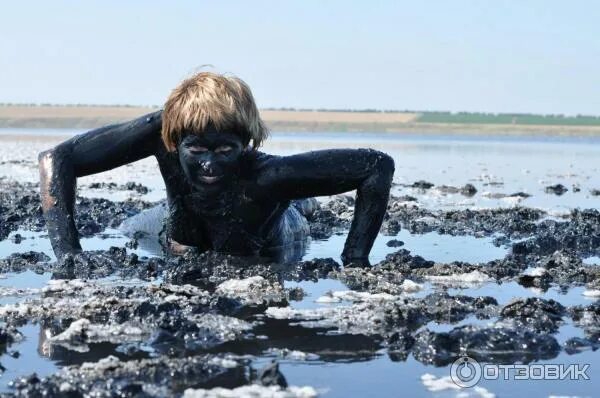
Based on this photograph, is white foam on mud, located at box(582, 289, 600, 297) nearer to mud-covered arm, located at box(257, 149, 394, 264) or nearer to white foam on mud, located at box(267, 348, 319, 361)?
mud-covered arm, located at box(257, 149, 394, 264)

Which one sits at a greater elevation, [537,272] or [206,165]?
[206,165]

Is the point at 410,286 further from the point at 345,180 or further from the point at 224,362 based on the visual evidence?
the point at 224,362

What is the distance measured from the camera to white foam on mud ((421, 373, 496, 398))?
13.6ft

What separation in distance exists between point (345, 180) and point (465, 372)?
3606mm

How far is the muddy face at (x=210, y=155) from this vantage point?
737 centimetres

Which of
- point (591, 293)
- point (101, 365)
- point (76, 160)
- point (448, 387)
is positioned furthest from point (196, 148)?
point (448, 387)

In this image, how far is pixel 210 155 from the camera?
24.4ft

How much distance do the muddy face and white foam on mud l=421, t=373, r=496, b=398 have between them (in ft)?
11.0

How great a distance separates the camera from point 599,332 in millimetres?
5238

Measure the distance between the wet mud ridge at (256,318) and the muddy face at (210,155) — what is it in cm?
65

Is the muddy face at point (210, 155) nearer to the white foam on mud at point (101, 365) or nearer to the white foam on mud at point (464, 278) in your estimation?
the white foam on mud at point (464, 278)

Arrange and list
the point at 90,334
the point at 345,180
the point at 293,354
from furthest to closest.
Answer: the point at 345,180 < the point at 90,334 < the point at 293,354

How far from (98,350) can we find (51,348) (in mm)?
230

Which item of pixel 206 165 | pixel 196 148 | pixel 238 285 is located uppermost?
pixel 196 148
